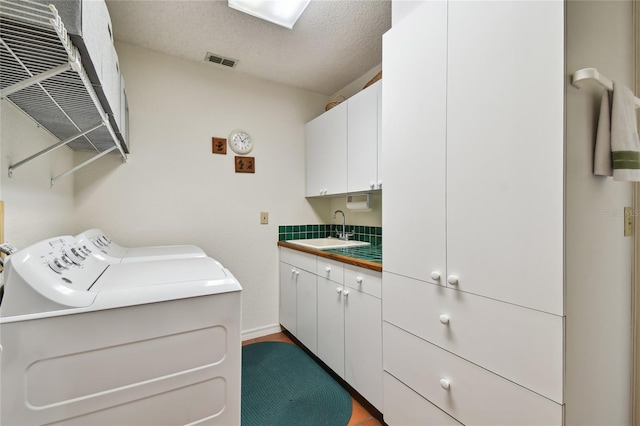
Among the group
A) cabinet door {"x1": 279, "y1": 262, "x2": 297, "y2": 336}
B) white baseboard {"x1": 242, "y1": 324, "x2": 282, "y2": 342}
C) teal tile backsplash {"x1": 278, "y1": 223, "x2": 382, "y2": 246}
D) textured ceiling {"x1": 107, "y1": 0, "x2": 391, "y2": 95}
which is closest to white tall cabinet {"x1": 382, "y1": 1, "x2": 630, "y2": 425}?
textured ceiling {"x1": 107, "y1": 0, "x2": 391, "y2": 95}

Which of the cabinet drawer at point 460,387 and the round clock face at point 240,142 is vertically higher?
the round clock face at point 240,142

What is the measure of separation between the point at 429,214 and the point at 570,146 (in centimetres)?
52

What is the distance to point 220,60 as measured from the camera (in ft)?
7.72

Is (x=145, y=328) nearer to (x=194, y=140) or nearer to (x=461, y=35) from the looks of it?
(x=461, y=35)

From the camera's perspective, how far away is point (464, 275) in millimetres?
1081

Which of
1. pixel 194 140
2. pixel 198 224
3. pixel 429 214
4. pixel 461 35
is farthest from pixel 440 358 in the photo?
pixel 194 140

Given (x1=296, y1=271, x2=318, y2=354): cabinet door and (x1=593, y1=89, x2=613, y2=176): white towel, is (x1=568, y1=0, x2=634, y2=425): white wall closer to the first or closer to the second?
(x1=593, y1=89, x2=613, y2=176): white towel

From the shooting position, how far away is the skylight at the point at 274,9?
1.66m

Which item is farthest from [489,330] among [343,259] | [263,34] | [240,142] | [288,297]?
[240,142]

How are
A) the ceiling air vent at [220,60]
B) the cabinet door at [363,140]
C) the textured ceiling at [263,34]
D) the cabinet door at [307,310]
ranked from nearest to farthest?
the textured ceiling at [263,34] → the cabinet door at [363,140] → the cabinet door at [307,310] → the ceiling air vent at [220,60]

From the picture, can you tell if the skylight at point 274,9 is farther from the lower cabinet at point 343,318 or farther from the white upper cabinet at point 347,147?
the lower cabinet at point 343,318

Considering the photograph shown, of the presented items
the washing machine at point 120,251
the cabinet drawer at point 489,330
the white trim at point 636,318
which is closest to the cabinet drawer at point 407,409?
the cabinet drawer at point 489,330

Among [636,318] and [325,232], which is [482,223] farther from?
[325,232]

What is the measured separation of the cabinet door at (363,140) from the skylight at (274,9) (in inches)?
26.5
